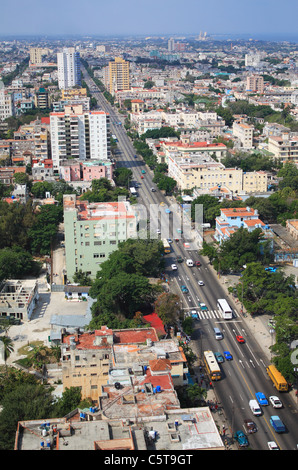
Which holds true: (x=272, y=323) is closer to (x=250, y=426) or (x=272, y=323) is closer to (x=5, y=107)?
(x=250, y=426)

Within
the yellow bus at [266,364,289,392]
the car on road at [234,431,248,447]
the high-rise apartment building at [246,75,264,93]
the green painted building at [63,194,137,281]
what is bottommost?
the car on road at [234,431,248,447]

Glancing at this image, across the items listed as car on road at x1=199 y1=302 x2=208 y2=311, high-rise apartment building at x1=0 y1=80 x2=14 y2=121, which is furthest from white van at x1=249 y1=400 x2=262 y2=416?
high-rise apartment building at x1=0 y1=80 x2=14 y2=121

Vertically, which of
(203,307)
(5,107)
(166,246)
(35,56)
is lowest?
(203,307)

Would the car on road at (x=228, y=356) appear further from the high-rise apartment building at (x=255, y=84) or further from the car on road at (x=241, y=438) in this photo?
the high-rise apartment building at (x=255, y=84)

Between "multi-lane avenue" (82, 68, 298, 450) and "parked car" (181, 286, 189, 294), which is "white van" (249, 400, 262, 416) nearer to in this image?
"multi-lane avenue" (82, 68, 298, 450)

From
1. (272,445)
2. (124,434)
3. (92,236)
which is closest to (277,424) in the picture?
(272,445)

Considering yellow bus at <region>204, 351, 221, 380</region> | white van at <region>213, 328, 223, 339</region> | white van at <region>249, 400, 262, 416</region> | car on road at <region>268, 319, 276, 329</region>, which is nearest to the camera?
white van at <region>249, 400, 262, 416</region>

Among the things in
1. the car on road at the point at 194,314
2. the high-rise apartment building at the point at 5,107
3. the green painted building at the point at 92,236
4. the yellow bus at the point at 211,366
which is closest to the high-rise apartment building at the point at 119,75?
the high-rise apartment building at the point at 5,107
